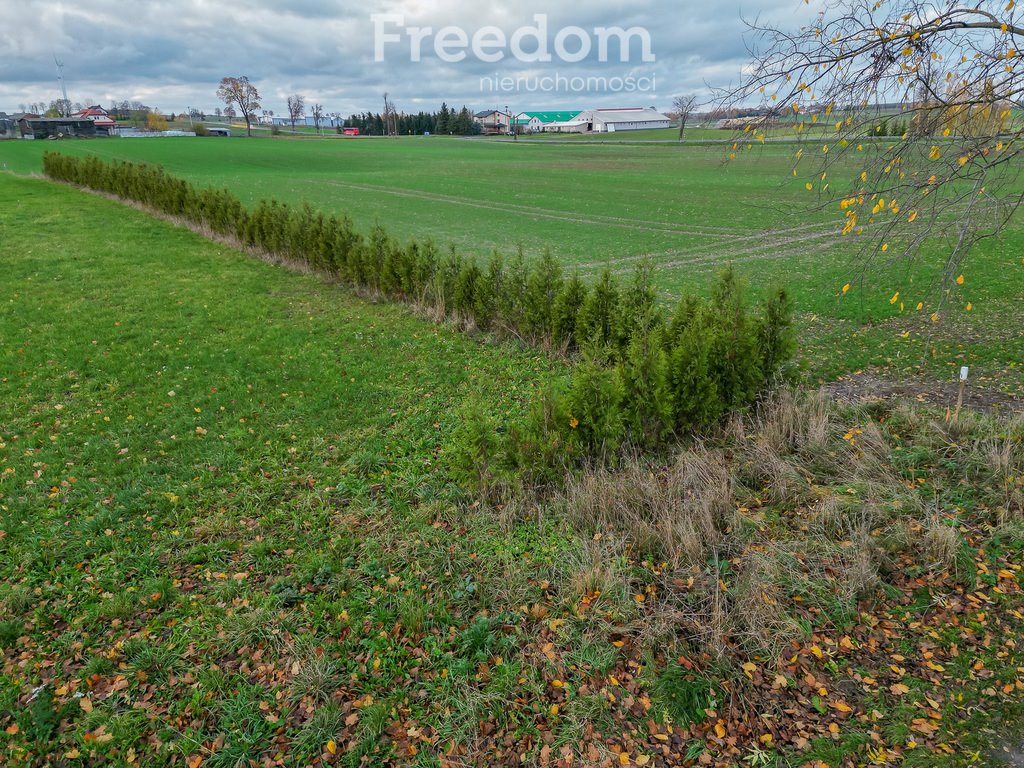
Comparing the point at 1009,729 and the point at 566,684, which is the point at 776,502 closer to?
the point at 1009,729

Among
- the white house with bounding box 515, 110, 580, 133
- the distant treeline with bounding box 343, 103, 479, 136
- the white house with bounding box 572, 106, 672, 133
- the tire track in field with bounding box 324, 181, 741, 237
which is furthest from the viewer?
the white house with bounding box 515, 110, 580, 133

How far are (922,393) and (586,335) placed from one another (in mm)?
4489

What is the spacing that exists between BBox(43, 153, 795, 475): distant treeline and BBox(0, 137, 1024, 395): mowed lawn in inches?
44.7

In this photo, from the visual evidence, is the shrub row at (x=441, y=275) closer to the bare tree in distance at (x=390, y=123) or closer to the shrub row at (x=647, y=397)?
the shrub row at (x=647, y=397)

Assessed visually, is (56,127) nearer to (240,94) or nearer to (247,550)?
(240,94)

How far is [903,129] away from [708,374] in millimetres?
2946

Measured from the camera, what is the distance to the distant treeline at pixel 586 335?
5.83 meters

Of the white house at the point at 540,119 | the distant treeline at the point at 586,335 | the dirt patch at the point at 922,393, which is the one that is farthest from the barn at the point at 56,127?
the dirt patch at the point at 922,393

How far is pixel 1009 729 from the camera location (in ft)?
10.9

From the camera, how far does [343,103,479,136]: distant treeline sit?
360ft

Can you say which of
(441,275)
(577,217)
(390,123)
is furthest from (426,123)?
(441,275)

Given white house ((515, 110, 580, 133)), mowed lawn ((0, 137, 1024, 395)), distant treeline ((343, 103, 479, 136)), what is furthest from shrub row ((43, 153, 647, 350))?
white house ((515, 110, 580, 133))

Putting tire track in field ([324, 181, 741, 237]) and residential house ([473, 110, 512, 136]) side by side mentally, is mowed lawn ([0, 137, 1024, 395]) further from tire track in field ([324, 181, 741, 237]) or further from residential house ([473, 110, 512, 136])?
residential house ([473, 110, 512, 136])

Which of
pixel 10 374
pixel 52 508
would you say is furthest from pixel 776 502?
pixel 10 374
